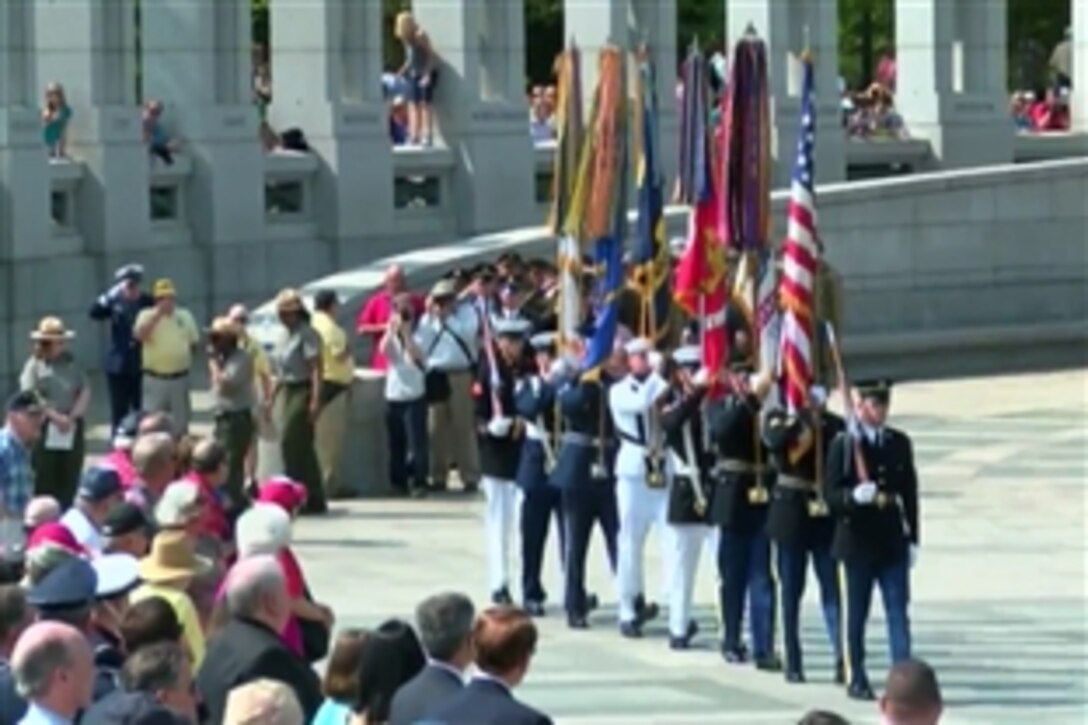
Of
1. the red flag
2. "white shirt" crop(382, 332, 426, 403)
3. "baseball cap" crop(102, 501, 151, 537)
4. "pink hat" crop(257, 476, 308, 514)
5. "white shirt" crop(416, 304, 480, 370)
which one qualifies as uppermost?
the red flag

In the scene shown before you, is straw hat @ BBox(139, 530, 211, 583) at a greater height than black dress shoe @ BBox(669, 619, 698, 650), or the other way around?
straw hat @ BBox(139, 530, 211, 583)

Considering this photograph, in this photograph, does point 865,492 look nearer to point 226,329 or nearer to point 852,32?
point 226,329

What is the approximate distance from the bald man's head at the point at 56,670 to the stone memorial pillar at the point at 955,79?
2977cm

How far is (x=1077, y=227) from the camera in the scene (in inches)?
1470

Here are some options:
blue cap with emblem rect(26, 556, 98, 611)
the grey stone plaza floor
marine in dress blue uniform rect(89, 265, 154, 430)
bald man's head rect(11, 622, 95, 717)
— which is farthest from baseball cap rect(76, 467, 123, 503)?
marine in dress blue uniform rect(89, 265, 154, 430)

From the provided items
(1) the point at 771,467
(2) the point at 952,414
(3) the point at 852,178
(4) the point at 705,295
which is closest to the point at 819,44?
(3) the point at 852,178

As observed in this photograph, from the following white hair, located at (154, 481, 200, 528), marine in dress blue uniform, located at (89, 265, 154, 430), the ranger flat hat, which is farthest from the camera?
marine in dress blue uniform, located at (89, 265, 154, 430)

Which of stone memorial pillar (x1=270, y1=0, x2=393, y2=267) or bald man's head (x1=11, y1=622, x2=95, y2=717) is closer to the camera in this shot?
bald man's head (x1=11, y1=622, x2=95, y2=717)

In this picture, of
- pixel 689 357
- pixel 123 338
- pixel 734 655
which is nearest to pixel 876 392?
pixel 734 655

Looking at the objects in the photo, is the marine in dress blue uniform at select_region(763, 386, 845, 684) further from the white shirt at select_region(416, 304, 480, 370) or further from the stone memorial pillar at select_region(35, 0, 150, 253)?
the stone memorial pillar at select_region(35, 0, 150, 253)

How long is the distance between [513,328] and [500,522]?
1.26m

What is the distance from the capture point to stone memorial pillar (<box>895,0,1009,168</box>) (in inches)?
1550

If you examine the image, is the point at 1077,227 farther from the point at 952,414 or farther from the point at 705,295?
the point at 705,295

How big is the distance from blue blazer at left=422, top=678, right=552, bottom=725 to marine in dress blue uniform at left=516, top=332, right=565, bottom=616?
10.1 meters
